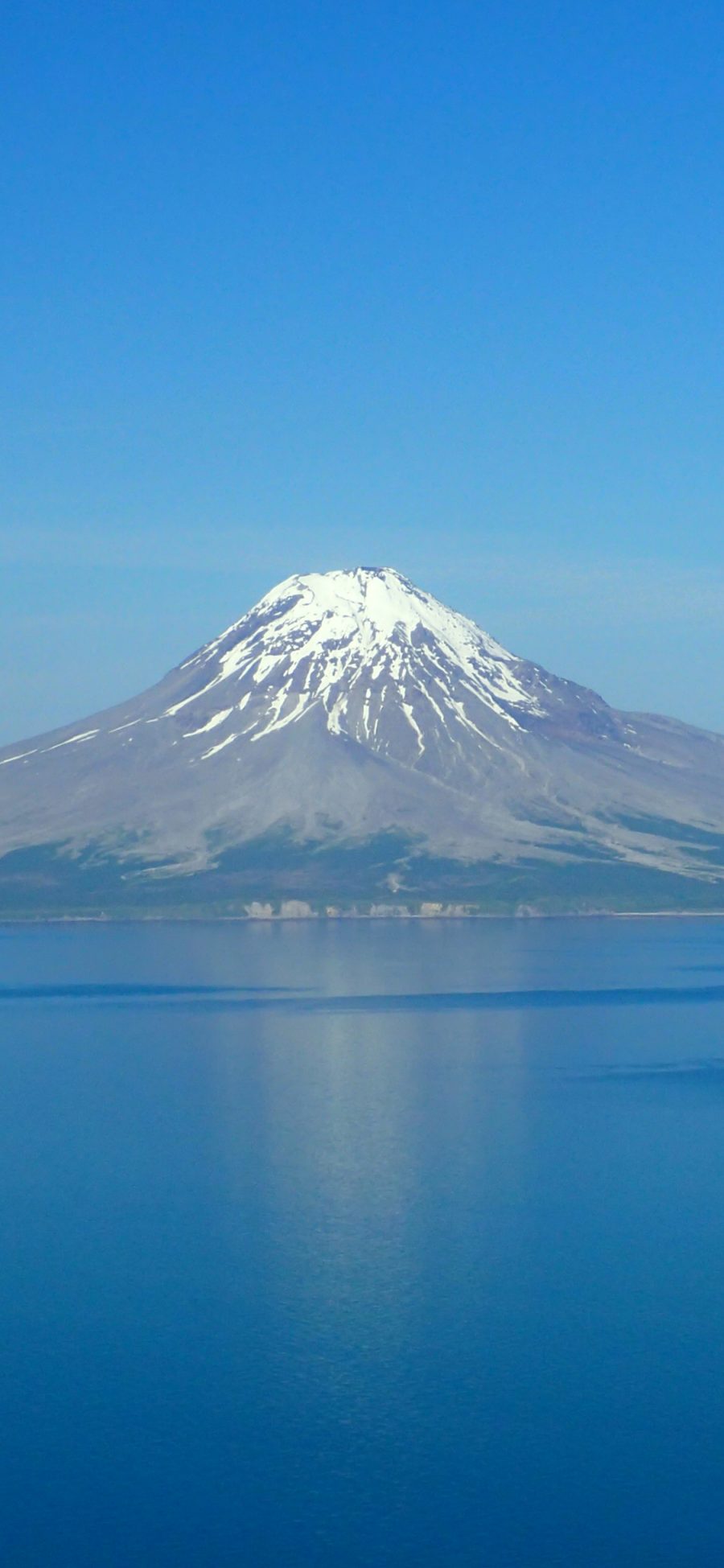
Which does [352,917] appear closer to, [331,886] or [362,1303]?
[331,886]

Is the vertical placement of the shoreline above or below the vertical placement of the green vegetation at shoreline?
below

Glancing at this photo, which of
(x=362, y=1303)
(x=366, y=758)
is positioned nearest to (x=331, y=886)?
(x=366, y=758)

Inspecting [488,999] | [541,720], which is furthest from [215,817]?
[488,999]

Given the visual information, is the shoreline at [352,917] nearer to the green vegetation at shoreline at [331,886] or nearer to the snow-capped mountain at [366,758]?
the green vegetation at shoreline at [331,886]

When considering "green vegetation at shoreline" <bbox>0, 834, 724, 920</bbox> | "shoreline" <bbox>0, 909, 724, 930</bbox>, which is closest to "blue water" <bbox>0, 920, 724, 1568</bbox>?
"shoreline" <bbox>0, 909, 724, 930</bbox>

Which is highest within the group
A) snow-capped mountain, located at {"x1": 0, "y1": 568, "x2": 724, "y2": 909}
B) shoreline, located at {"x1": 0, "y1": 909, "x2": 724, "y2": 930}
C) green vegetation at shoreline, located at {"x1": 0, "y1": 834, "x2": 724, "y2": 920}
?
snow-capped mountain, located at {"x1": 0, "y1": 568, "x2": 724, "y2": 909}

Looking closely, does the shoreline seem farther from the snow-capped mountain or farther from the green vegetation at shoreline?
the snow-capped mountain

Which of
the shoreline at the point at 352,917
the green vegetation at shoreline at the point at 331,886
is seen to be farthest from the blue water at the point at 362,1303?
the green vegetation at shoreline at the point at 331,886
